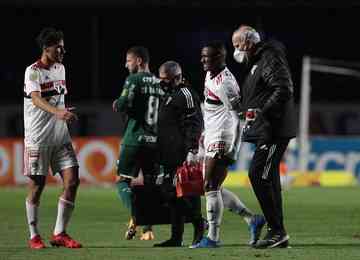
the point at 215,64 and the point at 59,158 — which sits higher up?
the point at 215,64

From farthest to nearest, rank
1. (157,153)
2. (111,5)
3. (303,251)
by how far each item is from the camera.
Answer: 1. (111,5)
2. (157,153)
3. (303,251)

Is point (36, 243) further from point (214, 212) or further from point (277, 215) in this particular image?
point (277, 215)

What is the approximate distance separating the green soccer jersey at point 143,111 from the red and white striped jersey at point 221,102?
1.34m

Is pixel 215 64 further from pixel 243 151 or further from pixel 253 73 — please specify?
pixel 243 151

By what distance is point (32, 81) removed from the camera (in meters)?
11.7

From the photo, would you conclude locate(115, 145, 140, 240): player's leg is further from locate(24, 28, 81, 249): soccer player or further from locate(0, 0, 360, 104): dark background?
locate(0, 0, 360, 104): dark background

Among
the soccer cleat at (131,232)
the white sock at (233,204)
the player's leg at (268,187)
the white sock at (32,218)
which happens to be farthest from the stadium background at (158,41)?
the player's leg at (268,187)

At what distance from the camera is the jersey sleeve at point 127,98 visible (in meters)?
12.8

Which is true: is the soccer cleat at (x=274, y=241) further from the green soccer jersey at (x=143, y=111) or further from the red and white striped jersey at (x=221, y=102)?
the green soccer jersey at (x=143, y=111)

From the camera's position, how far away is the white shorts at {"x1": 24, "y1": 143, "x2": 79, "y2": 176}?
11812 millimetres

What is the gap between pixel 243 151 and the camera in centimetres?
2983

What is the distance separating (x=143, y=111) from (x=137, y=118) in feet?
0.35

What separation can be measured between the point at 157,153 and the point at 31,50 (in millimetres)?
26804

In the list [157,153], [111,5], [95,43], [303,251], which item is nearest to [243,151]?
[111,5]
